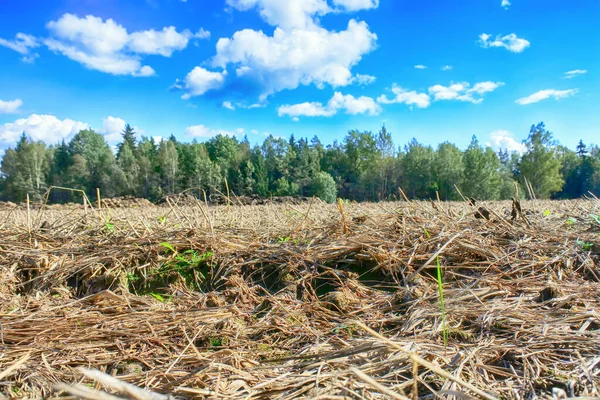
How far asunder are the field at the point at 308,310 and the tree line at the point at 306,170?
33440 millimetres

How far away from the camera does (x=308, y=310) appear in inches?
84.9

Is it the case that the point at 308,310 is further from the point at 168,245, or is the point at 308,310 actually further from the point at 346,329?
the point at 168,245

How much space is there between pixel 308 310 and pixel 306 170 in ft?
165

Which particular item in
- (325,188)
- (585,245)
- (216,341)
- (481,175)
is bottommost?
(216,341)

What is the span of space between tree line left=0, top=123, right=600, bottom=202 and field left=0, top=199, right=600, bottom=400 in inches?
1317

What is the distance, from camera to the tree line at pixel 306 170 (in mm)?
39656

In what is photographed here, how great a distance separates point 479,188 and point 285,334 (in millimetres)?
43450

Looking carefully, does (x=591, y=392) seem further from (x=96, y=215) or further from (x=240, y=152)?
(x=240, y=152)

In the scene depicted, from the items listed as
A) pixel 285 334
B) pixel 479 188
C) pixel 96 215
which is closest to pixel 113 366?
pixel 285 334

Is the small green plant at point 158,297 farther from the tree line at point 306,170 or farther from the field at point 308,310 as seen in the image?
the tree line at point 306,170

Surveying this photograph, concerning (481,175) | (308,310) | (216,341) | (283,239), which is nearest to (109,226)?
(283,239)

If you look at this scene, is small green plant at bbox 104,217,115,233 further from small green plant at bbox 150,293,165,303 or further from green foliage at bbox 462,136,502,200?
green foliage at bbox 462,136,502,200

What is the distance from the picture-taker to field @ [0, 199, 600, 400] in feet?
4.34

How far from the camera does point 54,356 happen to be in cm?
168
